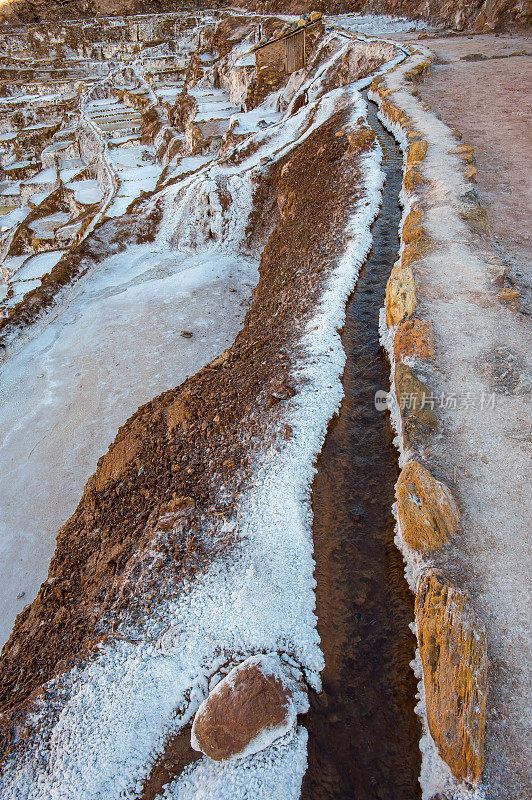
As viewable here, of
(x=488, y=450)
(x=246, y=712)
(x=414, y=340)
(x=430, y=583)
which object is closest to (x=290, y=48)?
(x=414, y=340)

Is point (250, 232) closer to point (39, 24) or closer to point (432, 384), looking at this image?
point (432, 384)

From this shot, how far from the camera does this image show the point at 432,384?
19.1 feet

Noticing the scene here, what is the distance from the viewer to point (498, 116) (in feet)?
44.7

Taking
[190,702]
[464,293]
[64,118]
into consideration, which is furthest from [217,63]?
[190,702]

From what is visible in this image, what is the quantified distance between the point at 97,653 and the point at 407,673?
3074 mm

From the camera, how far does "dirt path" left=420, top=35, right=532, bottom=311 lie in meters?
8.91

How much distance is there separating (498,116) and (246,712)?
16701mm

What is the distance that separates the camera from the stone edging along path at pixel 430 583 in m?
3.24

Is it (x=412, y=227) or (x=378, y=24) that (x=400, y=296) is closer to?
(x=412, y=227)

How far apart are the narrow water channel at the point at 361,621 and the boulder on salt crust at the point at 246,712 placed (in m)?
0.29

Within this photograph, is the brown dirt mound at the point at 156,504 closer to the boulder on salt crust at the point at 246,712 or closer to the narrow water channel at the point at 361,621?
the narrow water channel at the point at 361,621

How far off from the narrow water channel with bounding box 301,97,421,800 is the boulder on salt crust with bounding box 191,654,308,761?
293 mm

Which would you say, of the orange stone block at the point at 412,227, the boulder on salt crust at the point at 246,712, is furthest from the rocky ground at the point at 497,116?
the boulder on salt crust at the point at 246,712

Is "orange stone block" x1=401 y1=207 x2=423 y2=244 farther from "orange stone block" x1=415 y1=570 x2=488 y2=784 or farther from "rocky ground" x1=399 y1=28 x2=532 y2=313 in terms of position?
"orange stone block" x1=415 y1=570 x2=488 y2=784
